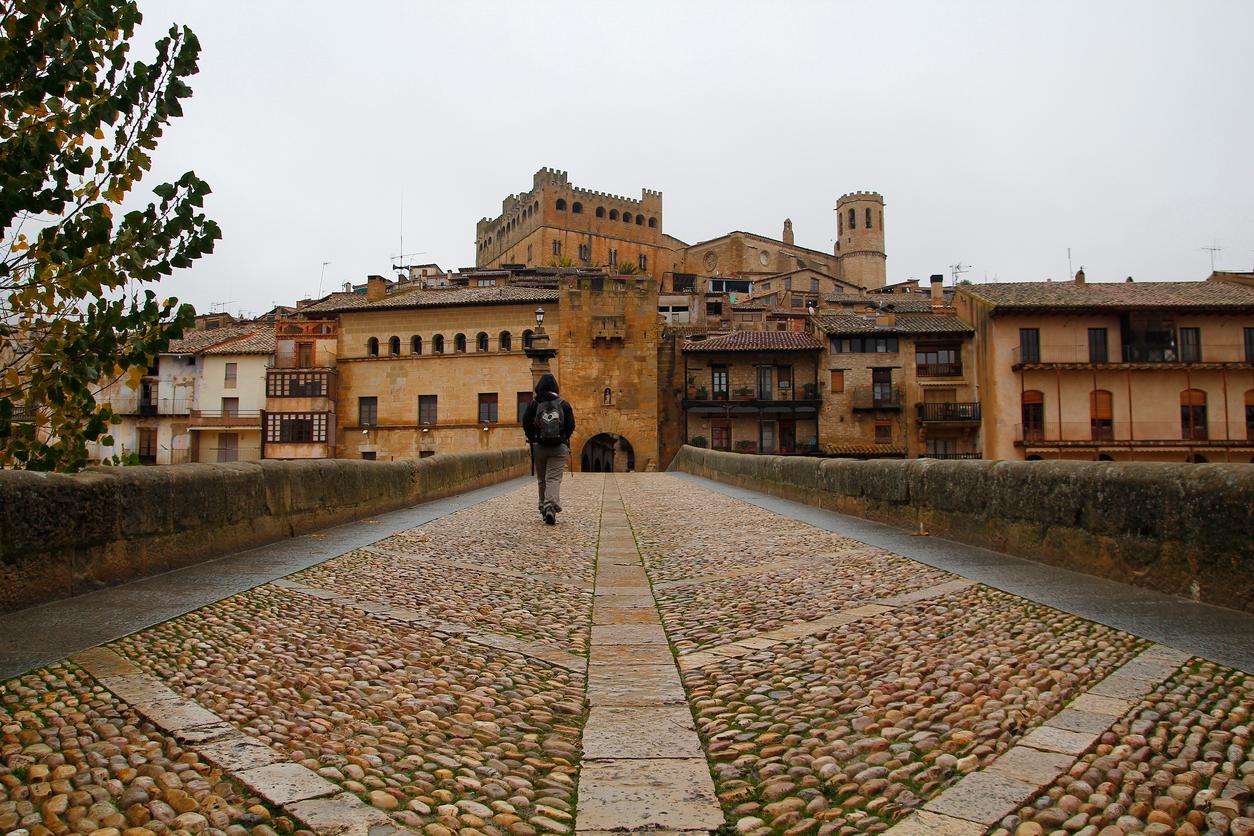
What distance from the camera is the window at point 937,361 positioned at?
4412 cm

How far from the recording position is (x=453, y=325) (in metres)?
48.2

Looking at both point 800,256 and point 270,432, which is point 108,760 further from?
point 800,256

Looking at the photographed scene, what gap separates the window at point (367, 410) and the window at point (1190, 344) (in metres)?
41.4

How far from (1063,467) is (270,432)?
46.4 m

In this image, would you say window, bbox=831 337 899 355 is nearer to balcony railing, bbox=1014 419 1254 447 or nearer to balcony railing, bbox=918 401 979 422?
balcony railing, bbox=918 401 979 422

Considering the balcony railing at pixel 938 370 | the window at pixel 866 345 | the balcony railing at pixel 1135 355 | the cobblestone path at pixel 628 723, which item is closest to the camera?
the cobblestone path at pixel 628 723

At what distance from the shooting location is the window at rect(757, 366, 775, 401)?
45.6 meters

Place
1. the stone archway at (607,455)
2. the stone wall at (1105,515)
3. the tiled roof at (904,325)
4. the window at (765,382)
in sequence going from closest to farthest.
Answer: the stone wall at (1105,515) < the tiled roof at (904,325) < the stone archway at (607,455) < the window at (765,382)

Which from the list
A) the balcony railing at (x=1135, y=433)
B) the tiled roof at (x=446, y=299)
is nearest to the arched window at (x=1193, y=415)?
the balcony railing at (x=1135, y=433)

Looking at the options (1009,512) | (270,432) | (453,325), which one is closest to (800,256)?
(453,325)

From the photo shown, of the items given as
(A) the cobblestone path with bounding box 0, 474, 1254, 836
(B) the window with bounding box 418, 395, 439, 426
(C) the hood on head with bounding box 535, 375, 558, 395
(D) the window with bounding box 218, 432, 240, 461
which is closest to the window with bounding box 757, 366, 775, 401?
(B) the window with bounding box 418, 395, 439, 426

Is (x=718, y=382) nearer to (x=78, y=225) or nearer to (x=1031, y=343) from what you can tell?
(x=1031, y=343)

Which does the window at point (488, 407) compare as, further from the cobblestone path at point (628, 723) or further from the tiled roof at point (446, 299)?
the cobblestone path at point (628, 723)

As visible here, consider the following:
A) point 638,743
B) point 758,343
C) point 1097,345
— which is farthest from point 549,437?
point 1097,345
